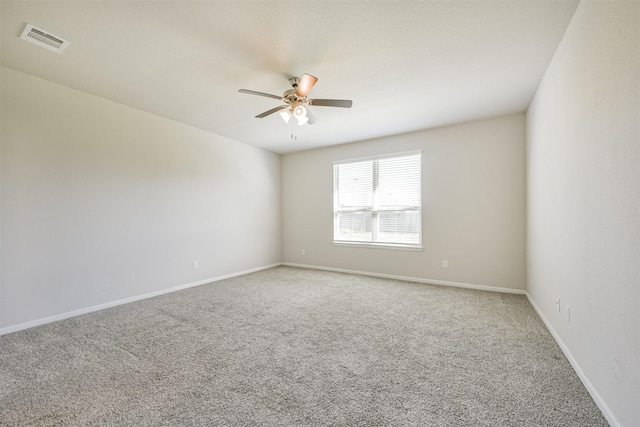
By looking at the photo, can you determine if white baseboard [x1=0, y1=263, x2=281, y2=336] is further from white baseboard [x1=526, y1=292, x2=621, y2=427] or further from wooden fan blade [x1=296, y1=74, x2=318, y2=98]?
white baseboard [x1=526, y1=292, x2=621, y2=427]

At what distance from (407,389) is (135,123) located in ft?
14.2

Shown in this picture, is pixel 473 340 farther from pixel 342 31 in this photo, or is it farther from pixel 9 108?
pixel 9 108

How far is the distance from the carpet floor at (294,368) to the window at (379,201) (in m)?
1.67

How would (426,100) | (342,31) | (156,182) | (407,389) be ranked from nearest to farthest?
(407,389), (342,31), (426,100), (156,182)

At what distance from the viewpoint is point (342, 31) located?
214 cm

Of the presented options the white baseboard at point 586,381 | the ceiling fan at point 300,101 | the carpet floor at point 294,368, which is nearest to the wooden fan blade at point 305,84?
the ceiling fan at point 300,101

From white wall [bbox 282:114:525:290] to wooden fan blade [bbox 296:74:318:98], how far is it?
8.86 ft

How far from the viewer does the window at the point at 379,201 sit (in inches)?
187

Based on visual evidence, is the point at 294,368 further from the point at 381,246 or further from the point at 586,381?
the point at 381,246

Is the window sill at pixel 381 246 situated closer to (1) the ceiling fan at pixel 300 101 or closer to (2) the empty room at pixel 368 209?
(2) the empty room at pixel 368 209

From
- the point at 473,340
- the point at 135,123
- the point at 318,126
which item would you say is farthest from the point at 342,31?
the point at 135,123

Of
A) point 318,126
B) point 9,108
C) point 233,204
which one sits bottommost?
point 233,204

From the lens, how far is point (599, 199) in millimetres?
1610

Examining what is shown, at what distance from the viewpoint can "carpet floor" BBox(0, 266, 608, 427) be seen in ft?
5.09
